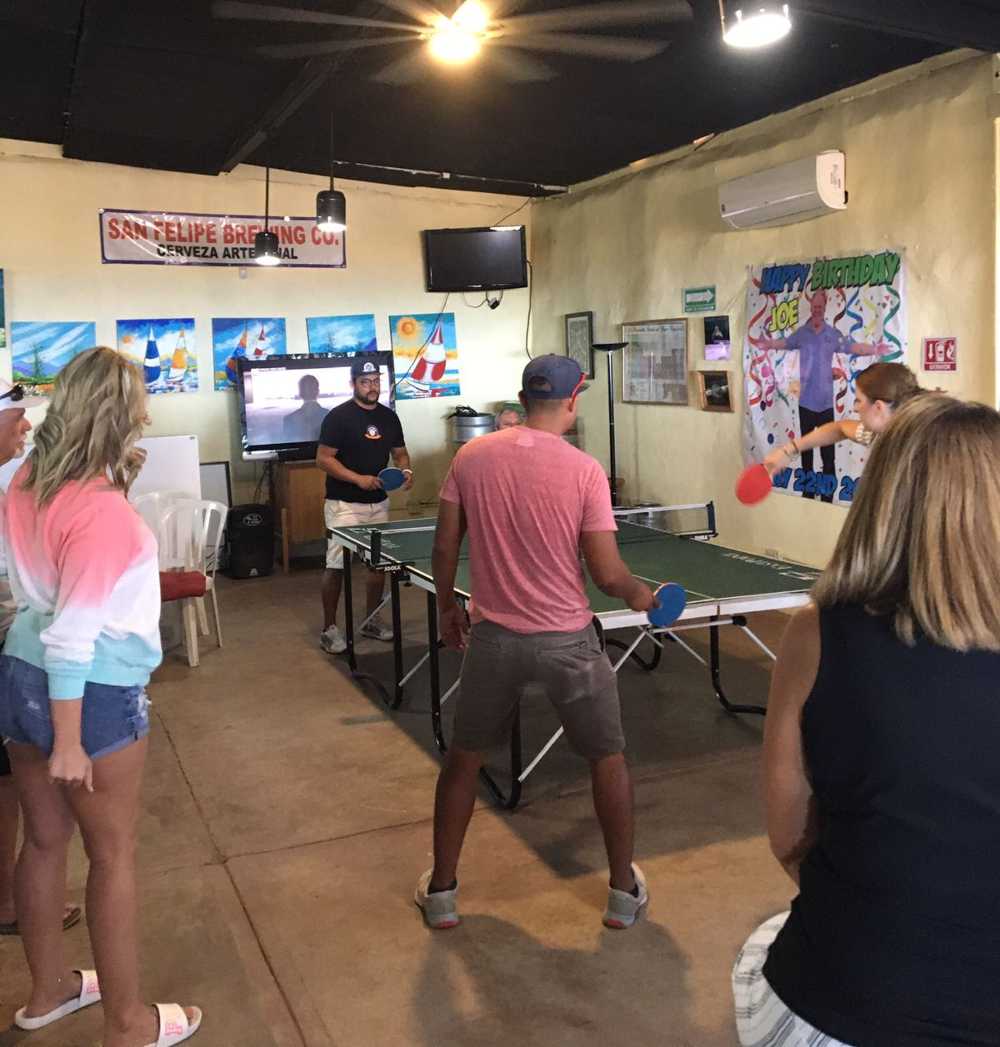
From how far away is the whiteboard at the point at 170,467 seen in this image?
658 cm

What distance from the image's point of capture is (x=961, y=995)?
1135 millimetres

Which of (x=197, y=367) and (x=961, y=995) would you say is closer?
(x=961, y=995)

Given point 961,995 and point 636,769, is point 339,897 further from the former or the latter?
point 961,995

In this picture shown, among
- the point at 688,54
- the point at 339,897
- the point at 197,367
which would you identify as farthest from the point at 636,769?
the point at 197,367

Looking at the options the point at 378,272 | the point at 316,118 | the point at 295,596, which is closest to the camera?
the point at 316,118

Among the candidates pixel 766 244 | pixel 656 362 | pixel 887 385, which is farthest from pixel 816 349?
pixel 887 385

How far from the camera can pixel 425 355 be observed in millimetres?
9125

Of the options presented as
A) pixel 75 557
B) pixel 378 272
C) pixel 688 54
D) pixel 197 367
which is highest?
pixel 688 54

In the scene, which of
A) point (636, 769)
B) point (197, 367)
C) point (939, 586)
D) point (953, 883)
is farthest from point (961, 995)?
point (197, 367)

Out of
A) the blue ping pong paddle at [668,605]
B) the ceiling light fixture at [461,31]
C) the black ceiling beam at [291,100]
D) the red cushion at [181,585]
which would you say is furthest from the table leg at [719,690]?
the black ceiling beam at [291,100]

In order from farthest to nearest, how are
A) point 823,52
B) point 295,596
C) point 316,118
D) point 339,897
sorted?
1. point 295,596
2. point 316,118
3. point 823,52
4. point 339,897

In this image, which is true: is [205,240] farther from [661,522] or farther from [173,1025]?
[173,1025]

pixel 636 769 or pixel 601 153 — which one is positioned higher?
pixel 601 153

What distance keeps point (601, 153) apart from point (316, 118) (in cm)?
207
